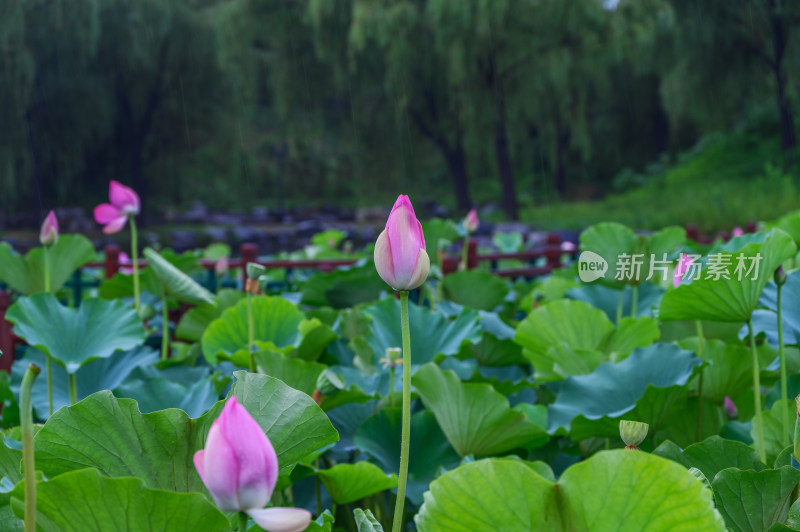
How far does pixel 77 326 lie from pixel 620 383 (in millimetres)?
886

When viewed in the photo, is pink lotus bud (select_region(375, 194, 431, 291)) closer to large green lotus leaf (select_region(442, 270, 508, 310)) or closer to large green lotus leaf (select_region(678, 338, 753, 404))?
large green lotus leaf (select_region(678, 338, 753, 404))

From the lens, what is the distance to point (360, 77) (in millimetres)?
10797

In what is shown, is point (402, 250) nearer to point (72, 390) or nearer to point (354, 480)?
point (354, 480)

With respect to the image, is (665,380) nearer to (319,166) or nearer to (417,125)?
(417,125)

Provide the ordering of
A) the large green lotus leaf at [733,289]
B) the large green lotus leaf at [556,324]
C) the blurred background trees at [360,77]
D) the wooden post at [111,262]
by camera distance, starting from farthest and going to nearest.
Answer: the blurred background trees at [360,77]
the wooden post at [111,262]
the large green lotus leaf at [556,324]
the large green lotus leaf at [733,289]

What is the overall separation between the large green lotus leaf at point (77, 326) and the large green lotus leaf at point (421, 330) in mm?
396

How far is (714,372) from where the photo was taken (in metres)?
1.07

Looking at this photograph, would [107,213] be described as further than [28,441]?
Yes

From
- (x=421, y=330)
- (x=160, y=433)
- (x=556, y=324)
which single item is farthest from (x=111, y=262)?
(x=160, y=433)

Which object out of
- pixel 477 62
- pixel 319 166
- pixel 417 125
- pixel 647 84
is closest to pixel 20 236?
pixel 417 125

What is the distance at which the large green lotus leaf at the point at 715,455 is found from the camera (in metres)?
0.71

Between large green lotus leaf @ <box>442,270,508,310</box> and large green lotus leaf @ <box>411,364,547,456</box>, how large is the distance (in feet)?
3.38

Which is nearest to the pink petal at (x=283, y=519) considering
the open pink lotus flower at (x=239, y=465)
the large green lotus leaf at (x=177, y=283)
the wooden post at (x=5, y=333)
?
the open pink lotus flower at (x=239, y=465)

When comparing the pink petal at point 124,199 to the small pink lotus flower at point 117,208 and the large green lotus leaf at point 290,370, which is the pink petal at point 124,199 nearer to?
the small pink lotus flower at point 117,208
